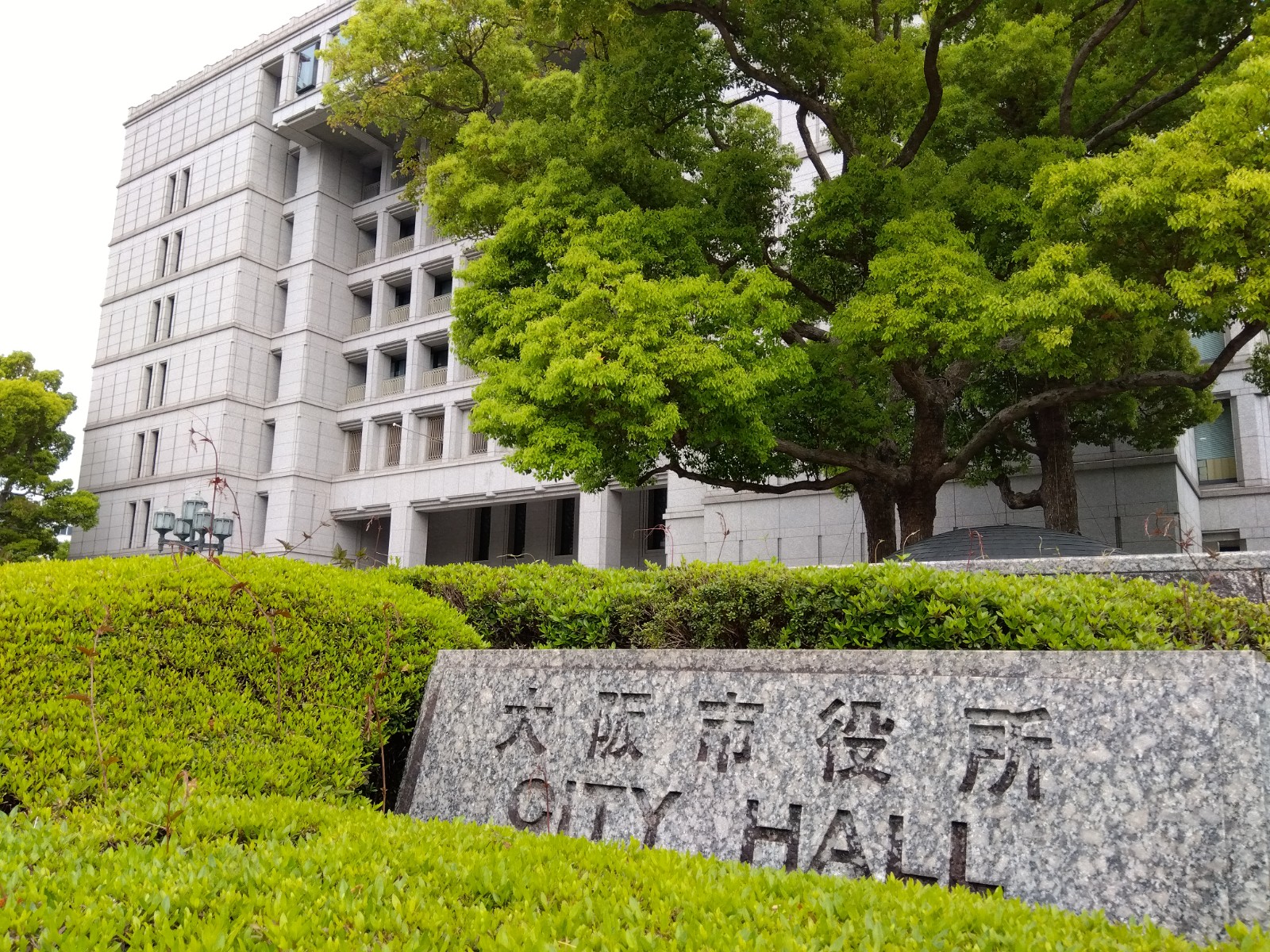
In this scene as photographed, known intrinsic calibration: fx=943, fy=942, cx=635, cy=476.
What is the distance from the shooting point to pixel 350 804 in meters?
4.00

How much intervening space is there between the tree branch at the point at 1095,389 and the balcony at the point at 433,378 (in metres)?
17.4

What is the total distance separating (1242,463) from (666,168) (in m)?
12.6

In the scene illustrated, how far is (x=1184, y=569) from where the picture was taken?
5645 millimetres

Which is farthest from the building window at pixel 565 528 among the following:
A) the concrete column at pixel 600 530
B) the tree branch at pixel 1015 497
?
the tree branch at pixel 1015 497

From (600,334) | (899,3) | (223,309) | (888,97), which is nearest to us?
(600,334)

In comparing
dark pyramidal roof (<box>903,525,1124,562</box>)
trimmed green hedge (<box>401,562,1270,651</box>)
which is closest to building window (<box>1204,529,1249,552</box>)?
dark pyramidal roof (<box>903,525,1124,562</box>)

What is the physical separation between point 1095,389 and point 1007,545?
4.81 meters

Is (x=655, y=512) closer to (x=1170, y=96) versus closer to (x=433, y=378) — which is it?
(x=433, y=378)

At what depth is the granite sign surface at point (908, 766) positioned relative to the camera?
273cm

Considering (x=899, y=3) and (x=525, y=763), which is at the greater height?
(x=899, y=3)

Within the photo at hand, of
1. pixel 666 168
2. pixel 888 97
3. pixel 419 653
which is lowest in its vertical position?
pixel 419 653

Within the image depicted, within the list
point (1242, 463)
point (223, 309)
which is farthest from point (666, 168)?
point (223, 309)

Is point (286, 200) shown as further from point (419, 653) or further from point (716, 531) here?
point (419, 653)

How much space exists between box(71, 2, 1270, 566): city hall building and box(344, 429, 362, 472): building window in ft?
0.22
